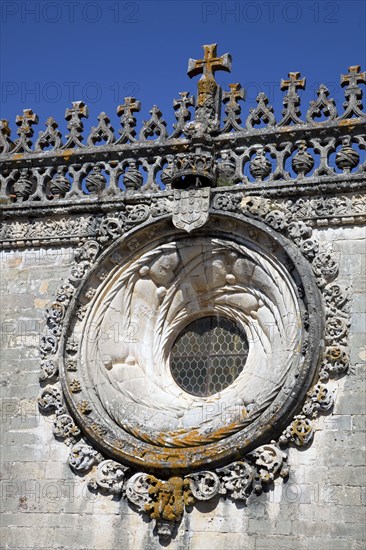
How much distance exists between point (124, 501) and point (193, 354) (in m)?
2.09

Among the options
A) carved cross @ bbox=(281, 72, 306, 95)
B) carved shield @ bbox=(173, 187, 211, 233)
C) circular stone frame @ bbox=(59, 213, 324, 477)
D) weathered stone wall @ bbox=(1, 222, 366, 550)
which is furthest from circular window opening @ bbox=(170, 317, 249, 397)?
carved cross @ bbox=(281, 72, 306, 95)

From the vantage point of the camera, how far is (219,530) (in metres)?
13.7

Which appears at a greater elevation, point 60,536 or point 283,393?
point 283,393

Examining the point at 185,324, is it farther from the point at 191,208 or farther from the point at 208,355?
A: the point at 191,208

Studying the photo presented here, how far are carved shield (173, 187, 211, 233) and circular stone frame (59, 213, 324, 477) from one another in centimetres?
13

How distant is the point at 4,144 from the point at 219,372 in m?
4.31

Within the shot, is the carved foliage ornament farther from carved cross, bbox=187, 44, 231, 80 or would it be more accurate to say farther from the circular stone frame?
carved cross, bbox=187, 44, 231, 80

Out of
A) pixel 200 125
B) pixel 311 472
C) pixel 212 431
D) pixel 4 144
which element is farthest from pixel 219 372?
pixel 4 144

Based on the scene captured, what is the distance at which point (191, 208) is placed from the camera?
15.1m

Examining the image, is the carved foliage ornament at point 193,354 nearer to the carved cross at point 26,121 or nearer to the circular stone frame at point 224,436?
the circular stone frame at point 224,436

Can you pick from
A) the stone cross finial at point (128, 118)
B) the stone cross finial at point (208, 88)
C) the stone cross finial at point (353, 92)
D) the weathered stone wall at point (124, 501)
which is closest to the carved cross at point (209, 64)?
the stone cross finial at point (208, 88)

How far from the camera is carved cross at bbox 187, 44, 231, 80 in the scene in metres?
15.9

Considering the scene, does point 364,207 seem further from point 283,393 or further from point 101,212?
point 101,212

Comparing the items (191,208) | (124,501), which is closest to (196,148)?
(191,208)
